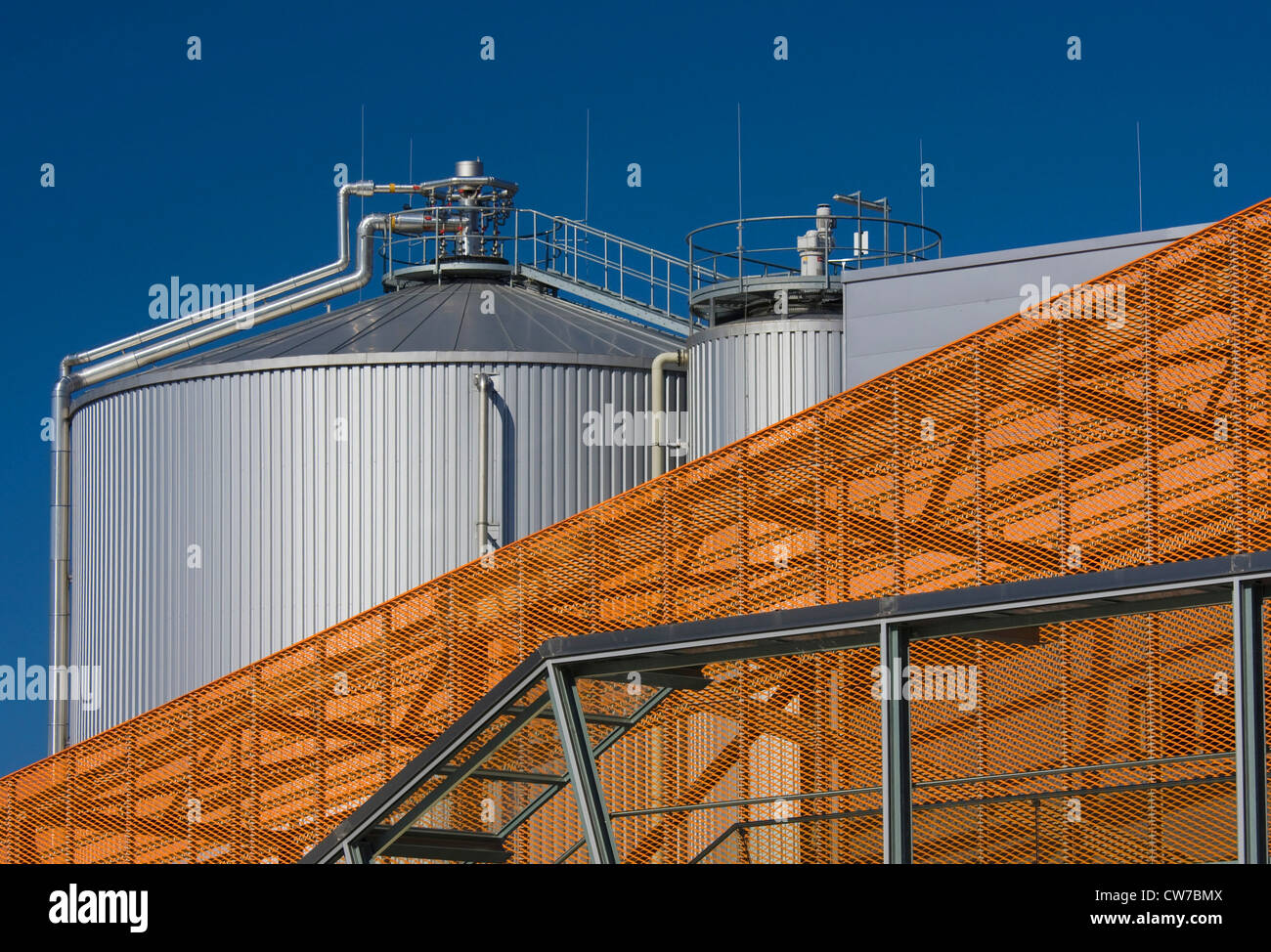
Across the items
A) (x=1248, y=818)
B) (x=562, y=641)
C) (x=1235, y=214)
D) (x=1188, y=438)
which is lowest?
(x=1248, y=818)

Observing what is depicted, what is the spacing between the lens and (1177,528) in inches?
506

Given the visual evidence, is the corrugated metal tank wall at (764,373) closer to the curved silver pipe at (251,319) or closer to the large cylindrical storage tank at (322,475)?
the large cylindrical storage tank at (322,475)

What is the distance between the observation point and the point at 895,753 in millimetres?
13578

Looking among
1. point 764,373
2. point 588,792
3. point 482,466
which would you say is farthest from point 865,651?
point 482,466

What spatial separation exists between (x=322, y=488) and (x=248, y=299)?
8.21m

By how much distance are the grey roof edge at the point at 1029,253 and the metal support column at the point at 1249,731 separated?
9.76 metres

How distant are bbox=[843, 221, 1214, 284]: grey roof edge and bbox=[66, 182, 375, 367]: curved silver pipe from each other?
14.4m

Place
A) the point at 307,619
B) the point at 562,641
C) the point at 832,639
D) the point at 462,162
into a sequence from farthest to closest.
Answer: the point at 462,162 < the point at 307,619 < the point at 562,641 < the point at 832,639

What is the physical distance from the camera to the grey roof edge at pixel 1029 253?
21.6 m

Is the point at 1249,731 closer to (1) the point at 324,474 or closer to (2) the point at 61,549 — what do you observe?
(1) the point at 324,474

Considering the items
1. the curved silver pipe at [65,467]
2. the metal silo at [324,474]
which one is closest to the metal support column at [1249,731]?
the metal silo at [324,474]
